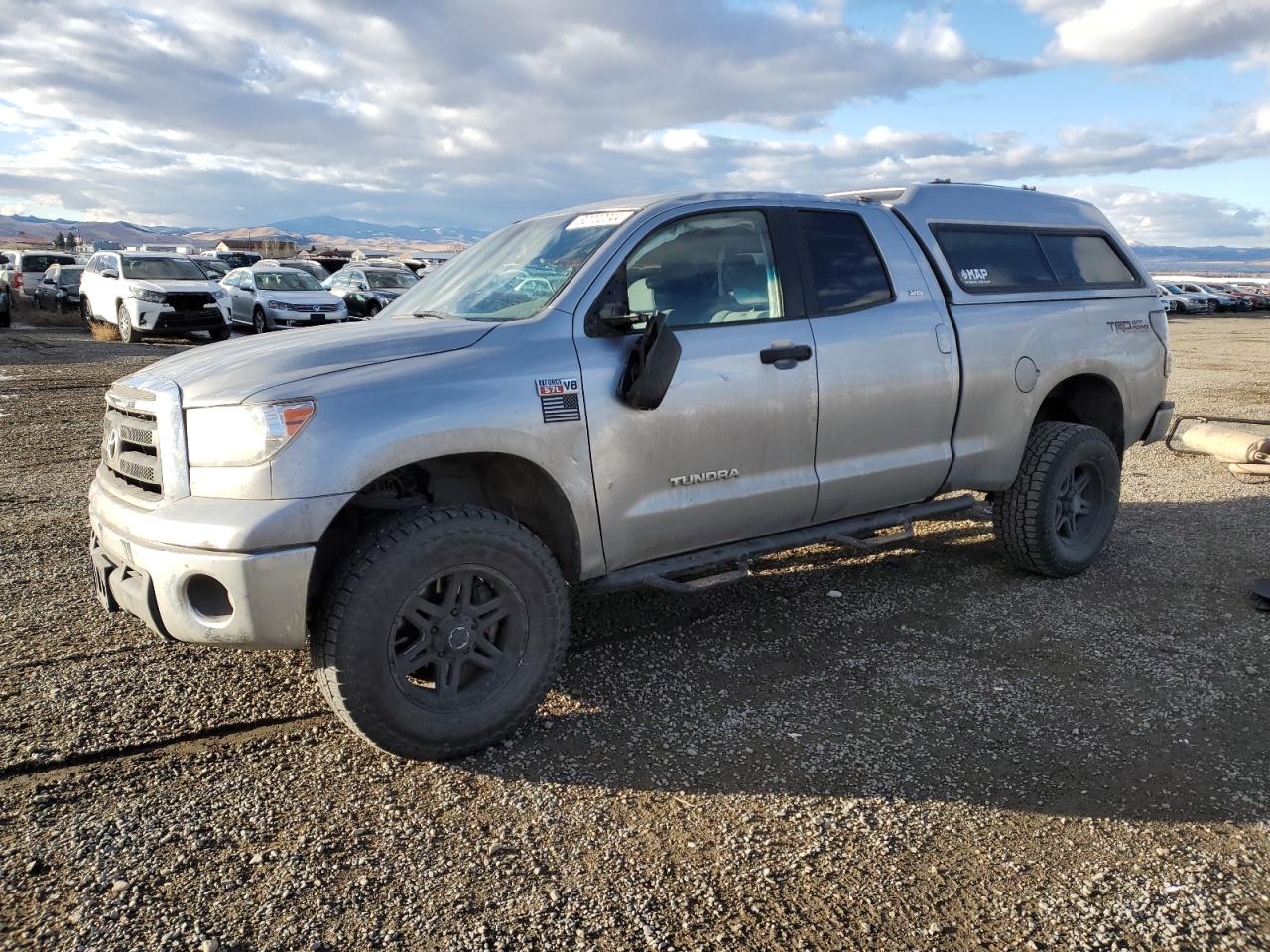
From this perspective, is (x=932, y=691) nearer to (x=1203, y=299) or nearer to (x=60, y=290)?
(x=60, y=290)

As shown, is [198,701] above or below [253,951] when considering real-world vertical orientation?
above

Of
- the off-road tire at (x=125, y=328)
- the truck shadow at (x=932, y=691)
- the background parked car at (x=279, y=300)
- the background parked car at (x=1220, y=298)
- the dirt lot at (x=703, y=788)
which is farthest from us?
the background parked car at (x=1220, y=298)

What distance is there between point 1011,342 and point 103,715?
444cm

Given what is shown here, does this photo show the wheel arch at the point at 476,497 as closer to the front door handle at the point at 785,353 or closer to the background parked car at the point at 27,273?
the front door handle at the point at 785,353

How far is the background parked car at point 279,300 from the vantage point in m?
20.0

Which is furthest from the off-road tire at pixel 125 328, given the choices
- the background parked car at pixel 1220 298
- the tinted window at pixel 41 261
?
the background parked car at pixel 1220 298

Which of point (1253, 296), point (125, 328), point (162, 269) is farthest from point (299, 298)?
point (1253, 296)

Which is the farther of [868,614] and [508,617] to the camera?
[868,614]

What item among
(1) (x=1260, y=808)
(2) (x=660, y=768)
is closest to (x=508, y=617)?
(2) (x=660, y=768)

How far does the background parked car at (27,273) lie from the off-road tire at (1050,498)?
28310 mm

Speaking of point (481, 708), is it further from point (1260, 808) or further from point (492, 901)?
point (1260, 808)

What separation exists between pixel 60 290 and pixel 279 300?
9.16 m

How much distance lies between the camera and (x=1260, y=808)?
3113 millimetres

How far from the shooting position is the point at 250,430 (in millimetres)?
3029
